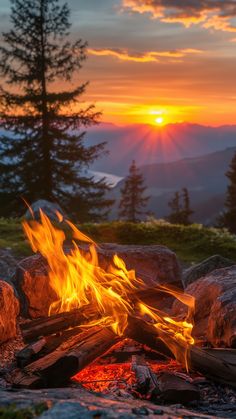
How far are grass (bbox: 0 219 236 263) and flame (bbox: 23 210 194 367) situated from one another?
7281mm

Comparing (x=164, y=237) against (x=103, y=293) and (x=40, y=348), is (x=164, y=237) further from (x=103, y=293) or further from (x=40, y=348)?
(x=40, y=348)

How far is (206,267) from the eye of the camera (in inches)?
400

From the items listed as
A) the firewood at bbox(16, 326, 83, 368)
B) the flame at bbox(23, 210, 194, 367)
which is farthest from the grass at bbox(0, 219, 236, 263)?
the firewood at bbox(16, 326, 83, 368)

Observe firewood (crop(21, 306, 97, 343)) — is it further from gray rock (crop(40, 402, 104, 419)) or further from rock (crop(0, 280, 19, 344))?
gray rock (crop(40, 402, 104, 419))

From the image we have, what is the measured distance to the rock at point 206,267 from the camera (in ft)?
32.8

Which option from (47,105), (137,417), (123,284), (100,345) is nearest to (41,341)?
(100,345)

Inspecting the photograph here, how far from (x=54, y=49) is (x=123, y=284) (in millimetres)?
25265

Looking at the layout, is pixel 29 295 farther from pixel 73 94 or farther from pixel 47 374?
pixel 73 94

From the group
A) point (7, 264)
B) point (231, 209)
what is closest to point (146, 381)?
point (7, 264)

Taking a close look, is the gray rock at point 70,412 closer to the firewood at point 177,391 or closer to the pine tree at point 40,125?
the firewood at point 177,391

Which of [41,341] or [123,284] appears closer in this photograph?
[41,341]

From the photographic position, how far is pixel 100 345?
6.12 metres

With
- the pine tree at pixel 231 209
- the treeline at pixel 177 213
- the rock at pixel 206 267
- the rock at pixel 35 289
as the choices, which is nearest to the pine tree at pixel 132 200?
the treeline at pixel 177 213

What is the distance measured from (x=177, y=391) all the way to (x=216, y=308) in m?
1.84
